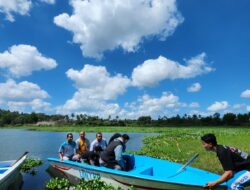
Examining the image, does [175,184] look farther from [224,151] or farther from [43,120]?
[43,120]

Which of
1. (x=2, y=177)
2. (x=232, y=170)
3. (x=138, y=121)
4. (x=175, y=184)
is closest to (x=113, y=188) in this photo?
(x=175, y=184)

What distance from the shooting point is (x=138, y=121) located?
6378 inches

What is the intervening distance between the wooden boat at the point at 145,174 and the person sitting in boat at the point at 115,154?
648 millimetres

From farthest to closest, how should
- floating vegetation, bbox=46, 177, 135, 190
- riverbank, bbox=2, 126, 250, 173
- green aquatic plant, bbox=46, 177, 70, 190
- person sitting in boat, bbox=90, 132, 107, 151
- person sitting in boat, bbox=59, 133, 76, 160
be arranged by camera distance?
riverbank, bbox=2, 126, 250, 173 < person sitting in boat, bbox=59, 133, 76, 160 < person sitting in boat, bbox=90, 132, 107, 151 < green aquatic plant, bbox=46, 177, 70, 190 < floating vegetation, bbox=46, 177, 135, 190

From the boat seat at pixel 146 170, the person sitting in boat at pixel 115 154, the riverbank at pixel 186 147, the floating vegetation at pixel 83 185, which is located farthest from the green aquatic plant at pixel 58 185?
the riverbank at pixel 186 147

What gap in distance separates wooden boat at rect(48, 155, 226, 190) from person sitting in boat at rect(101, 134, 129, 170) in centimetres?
65

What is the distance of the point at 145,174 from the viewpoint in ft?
36.9

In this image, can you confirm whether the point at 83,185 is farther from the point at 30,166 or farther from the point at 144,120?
the point at 144,120

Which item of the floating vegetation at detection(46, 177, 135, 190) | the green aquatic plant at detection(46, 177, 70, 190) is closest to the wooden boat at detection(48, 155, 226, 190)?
the floating vegetation at detection(46, 177, 135, 190)

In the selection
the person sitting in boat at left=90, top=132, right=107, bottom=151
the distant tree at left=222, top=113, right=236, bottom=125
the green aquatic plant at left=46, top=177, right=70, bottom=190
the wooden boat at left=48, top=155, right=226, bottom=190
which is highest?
the distant tree at left=222, top=113, right=236, bottom=125

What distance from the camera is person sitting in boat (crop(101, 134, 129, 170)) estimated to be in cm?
1073

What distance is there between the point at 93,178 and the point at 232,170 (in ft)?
18.0

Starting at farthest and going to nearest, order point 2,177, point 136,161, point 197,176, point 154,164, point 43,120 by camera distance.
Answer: point 43,120 < point 136,161 < point 154,164 < point 197,176 < point 2,177

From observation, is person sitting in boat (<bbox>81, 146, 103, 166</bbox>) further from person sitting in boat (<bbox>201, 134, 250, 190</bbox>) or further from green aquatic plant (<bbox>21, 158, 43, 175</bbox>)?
person sitting in boat (<bbox>201, 134, 250, 190</bbox>)
